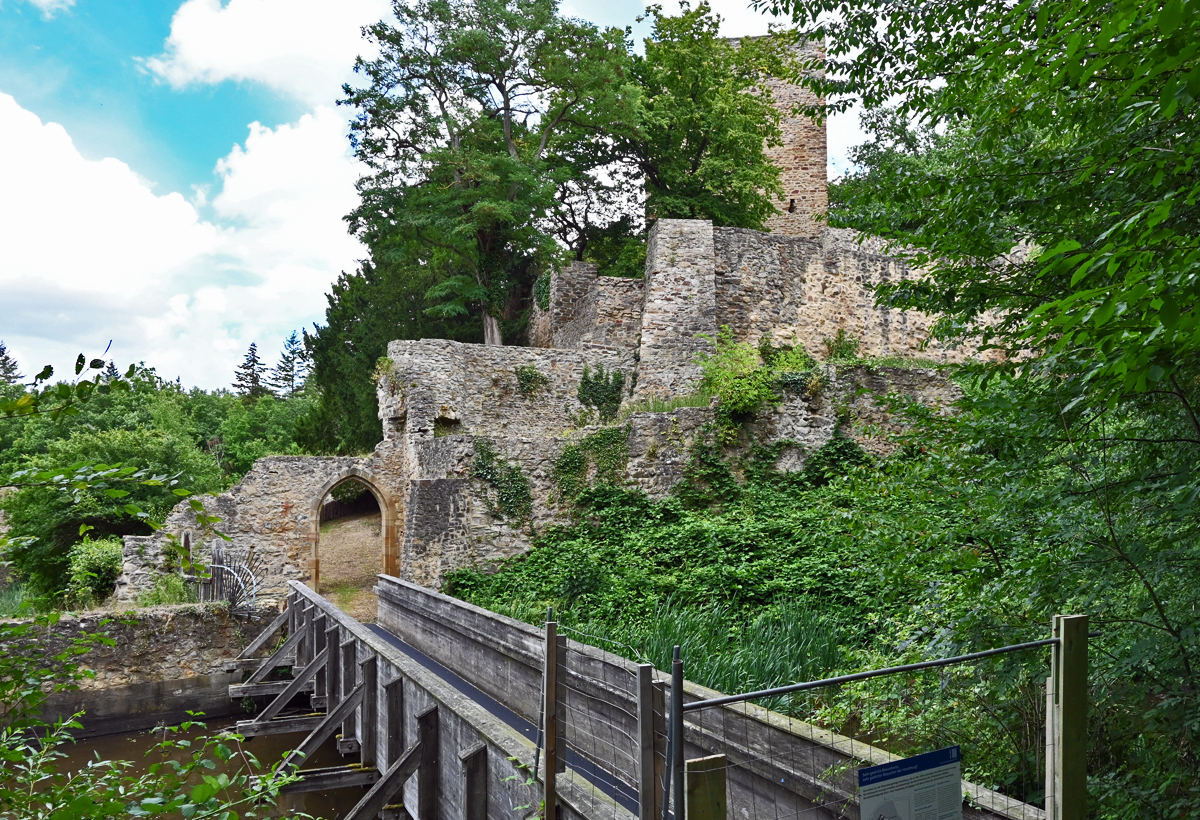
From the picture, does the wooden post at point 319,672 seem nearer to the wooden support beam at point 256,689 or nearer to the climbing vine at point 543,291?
the wooden support beam at point 256,689

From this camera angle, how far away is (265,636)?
11.4 meters

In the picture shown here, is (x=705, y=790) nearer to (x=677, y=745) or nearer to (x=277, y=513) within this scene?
(x=677, y=745)

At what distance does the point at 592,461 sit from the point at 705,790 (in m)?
10.2

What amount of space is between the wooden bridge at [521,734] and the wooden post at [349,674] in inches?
0.7

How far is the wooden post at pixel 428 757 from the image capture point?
5387mm

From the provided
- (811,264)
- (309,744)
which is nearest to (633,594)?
(309,744)

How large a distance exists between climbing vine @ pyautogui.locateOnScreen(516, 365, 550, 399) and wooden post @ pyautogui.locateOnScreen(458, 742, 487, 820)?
12116 millimetres

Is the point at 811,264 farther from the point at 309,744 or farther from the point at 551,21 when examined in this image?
the point at 309,744

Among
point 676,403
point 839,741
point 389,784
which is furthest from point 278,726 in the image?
point 676,403

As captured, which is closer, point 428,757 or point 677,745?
point 677,745

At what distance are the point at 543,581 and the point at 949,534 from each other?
7.12 meters

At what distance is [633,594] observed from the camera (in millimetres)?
9070

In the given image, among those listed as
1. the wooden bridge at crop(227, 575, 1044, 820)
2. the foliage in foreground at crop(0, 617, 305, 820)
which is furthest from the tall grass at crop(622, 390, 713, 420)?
the foliage in foreground at crop(0, 617, 305, 820)

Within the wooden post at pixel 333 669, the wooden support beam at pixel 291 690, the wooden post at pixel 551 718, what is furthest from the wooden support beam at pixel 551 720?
the wooden support beam at pixel 291 690
